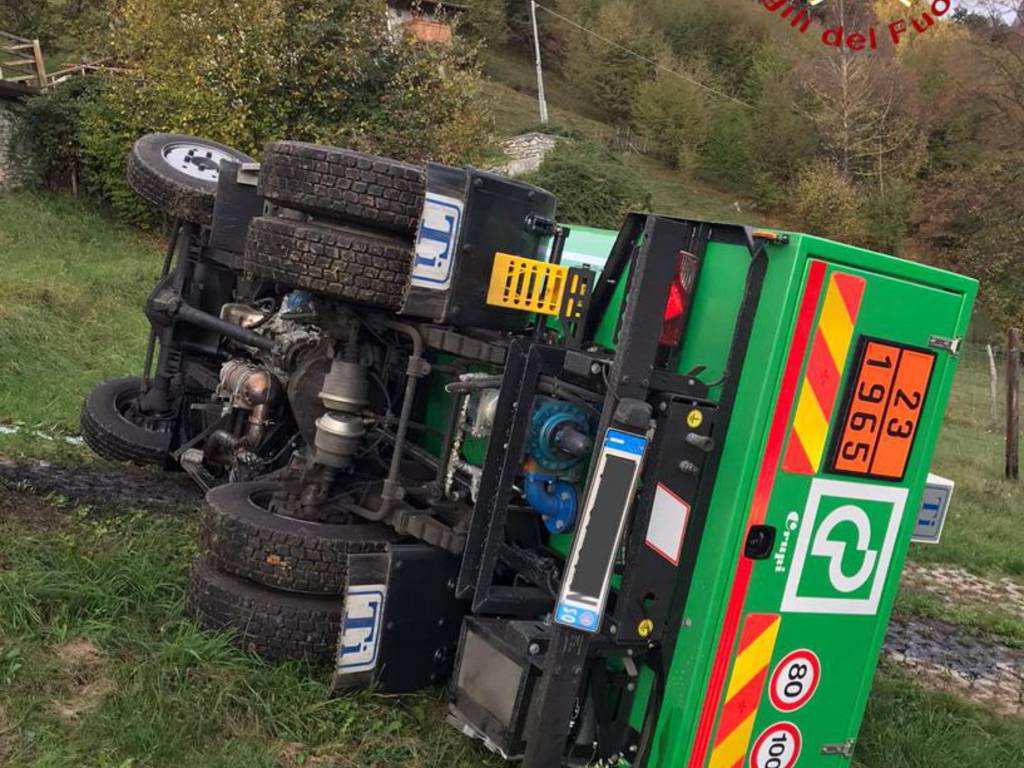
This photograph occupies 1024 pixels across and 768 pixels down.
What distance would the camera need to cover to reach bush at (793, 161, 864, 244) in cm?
3438

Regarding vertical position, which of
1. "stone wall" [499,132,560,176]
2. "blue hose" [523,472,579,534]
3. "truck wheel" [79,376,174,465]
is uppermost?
"stone wall" [499,132,560,176]

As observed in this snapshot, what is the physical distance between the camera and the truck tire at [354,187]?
3.10m

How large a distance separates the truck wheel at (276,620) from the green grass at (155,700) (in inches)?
2.2

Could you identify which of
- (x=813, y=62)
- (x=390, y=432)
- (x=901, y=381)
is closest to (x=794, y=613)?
(x=901, y=381)

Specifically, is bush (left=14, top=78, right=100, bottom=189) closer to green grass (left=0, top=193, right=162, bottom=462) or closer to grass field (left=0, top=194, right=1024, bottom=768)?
green grass (left=0, top=193, right=162, bottom=462)

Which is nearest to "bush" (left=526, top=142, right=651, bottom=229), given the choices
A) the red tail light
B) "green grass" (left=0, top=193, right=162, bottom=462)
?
"green grass" (left=0, top=193, right=162, bottom=462)

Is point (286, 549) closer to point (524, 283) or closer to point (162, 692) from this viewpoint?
point (162, 692)

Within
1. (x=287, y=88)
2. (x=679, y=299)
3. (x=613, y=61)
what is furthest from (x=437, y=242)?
(x=613, y=61)

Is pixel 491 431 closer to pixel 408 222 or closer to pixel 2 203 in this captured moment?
pixel 408 222

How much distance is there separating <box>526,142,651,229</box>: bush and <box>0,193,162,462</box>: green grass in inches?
357

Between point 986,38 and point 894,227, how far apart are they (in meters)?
8.49

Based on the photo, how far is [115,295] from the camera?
12.0 m

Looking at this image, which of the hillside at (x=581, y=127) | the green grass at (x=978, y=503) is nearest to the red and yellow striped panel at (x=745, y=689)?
the green grass at (x=978, y=503)

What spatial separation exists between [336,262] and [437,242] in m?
0.32
